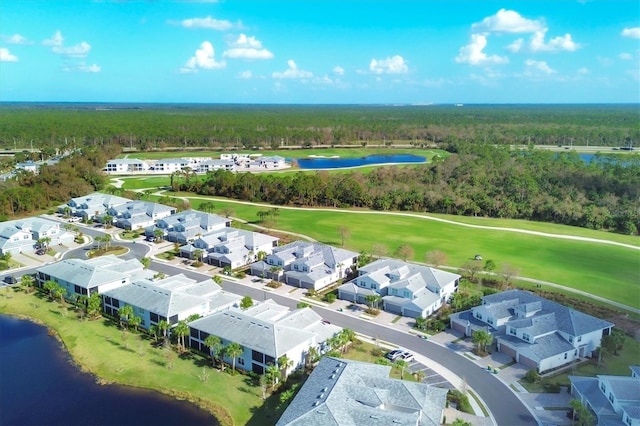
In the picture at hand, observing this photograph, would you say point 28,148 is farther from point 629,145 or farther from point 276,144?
point 629,145

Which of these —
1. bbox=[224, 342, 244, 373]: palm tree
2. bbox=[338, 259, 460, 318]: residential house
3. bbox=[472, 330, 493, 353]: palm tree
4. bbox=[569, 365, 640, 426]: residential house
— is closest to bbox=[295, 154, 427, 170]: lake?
bbox=[338, 259, 460, 318]: residential house

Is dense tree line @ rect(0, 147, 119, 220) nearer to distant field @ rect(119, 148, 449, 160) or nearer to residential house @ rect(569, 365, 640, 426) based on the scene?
distant field @ rect(119, 148, 449, 160)

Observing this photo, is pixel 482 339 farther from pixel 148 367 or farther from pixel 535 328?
pixel 148 367

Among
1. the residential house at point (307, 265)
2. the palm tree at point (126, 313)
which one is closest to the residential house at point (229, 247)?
the residential house at point (307, 265)

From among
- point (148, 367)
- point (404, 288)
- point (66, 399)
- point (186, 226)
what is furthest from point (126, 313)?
point (186, 226)

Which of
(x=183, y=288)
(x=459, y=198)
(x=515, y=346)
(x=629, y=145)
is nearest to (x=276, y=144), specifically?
(x=459, y=198)

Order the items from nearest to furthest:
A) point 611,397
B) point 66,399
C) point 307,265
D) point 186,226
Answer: point 611,397, point 66,399, point 307,265, point 186,226

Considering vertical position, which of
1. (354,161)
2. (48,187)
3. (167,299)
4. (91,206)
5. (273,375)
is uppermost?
(354,161)
